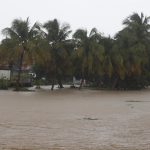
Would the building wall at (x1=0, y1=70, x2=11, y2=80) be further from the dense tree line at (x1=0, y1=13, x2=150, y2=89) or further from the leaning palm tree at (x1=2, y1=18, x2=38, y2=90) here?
the leaning palm tree at (x1=2, y1=18, x2=38, y2=90)

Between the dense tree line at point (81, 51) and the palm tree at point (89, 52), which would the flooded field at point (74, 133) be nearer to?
the dense tree line at point (81, 51)

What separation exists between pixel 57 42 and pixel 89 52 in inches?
132

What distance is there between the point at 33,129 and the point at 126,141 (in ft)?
10.5

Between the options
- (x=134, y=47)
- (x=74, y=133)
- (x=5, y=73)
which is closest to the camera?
(x=74, y=133)

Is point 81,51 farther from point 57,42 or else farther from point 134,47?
point 134,47

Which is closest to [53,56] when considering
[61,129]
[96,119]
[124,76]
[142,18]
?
[124,76]

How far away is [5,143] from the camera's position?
32.0 feet

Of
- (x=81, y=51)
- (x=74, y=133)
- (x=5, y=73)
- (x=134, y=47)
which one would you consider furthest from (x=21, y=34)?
(x=74, y=133)

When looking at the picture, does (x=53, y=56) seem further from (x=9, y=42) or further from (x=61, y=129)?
(x=61, y=129)

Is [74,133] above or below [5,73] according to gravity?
below

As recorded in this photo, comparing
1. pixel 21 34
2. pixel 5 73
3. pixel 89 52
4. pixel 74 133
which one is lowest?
pixel 74 133

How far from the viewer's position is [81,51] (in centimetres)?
4088

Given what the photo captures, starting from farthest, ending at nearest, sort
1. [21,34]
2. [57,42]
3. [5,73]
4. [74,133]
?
1. [5,73]
2. [57,42]
3. [21,34]
4. [74,133]

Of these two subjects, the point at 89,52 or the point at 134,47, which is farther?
the point at 134,47
